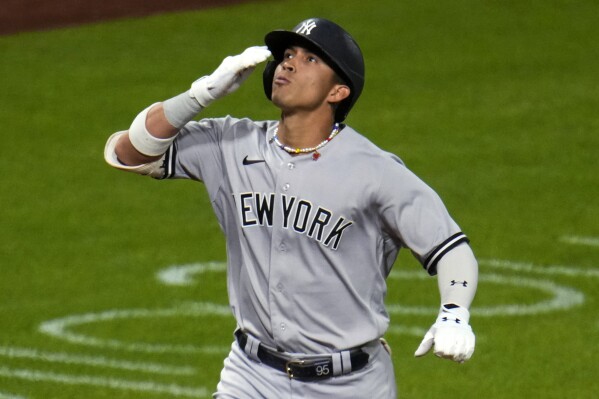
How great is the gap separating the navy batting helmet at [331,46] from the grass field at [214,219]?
9.40 ft

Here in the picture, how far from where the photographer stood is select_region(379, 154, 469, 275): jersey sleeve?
5.84m

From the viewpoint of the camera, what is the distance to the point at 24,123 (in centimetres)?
1468

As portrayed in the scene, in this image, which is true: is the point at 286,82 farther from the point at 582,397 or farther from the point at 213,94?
the point at 582,397

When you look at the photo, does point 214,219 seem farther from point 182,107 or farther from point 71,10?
point 71,10

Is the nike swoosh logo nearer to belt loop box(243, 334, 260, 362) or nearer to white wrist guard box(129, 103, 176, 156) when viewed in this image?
white wrist guard box(129, 103, 176, 156)

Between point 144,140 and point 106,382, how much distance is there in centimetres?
305

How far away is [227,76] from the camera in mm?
5988

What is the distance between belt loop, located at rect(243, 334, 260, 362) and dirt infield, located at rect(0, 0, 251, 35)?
12.0 m

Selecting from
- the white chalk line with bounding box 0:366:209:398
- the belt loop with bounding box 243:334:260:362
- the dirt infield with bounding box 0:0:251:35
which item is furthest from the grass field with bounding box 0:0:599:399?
the belt loop with bounding box 243:334:260:362

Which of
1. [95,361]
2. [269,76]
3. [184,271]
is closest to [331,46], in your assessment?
[269,76]

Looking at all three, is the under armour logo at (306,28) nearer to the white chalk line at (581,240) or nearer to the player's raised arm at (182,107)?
the player's raised arm at (182,107)

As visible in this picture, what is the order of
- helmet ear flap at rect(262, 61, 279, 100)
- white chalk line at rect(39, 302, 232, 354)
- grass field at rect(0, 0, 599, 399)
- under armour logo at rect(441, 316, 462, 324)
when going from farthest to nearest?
white chalk line at rect(39, 302, 232, 354) → grass field at rect(0, 0, 599, 399) → helmet ear flap at rect(262, 61, 279, 100) → under armour logo at rect(441, 316, 462, 324)

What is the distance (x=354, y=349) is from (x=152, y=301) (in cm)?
437

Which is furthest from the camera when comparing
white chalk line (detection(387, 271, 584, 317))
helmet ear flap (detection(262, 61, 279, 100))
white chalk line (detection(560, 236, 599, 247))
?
white chalk line (detection(560, 236, 599, 247))
